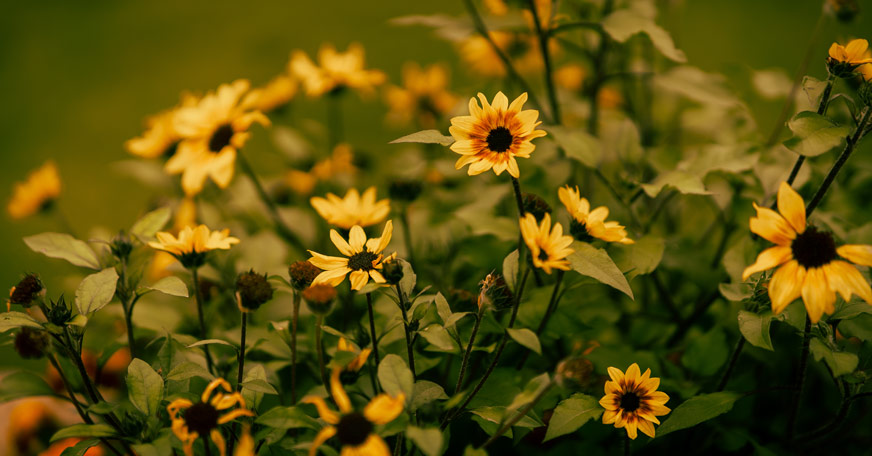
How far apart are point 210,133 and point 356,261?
343 millimetres

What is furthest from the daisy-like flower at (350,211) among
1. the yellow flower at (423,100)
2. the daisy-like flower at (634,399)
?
the yellow flower at (423,100)

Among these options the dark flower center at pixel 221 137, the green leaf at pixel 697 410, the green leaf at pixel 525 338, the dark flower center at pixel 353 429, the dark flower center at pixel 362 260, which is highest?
the dark flower center at pixel 221 137

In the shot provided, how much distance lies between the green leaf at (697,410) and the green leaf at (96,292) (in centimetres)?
54

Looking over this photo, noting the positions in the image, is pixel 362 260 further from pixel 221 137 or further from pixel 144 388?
pixel 221 137

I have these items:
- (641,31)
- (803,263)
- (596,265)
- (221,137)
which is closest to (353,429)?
(596,265)

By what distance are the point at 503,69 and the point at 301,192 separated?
1.51 ft

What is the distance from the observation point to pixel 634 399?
0.58 m

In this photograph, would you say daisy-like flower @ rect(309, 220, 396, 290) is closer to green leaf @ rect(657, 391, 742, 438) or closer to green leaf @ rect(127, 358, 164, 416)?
green leaf @ rect(127, 358, 164, 416)

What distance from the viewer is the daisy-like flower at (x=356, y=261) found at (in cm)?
57

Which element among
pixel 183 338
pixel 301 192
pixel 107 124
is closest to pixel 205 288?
pixel 183 338

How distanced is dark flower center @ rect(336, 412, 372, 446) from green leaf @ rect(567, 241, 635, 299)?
8.7 inches

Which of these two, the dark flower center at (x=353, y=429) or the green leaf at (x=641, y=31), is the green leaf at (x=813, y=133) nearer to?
the green leaf at (x=641, y=31)

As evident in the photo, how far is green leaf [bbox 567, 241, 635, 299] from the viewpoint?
1.79 feet

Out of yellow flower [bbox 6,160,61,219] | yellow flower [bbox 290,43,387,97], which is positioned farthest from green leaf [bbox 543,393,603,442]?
yellow flower [bbox 6,160,61,219]
